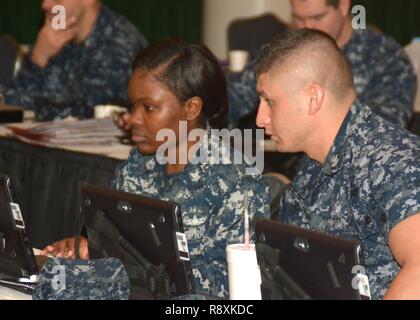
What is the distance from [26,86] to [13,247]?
→ 236cm

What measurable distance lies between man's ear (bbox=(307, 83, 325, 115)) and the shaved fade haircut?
0.02 m

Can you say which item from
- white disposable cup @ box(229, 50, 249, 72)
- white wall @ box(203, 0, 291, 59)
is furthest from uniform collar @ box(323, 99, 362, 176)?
white wall @ box(203, 0, 291, 59)

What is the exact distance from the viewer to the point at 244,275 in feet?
5.92

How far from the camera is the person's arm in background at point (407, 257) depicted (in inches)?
62.9

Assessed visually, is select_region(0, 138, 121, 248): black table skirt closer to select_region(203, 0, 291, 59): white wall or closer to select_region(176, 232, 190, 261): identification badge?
select_region(176, 232, 190, 261): identification badge

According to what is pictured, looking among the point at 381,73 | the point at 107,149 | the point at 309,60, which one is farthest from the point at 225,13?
the point at 309,60

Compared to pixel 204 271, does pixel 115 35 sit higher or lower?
higher

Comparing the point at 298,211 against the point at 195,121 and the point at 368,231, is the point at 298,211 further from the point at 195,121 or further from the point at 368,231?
the point at 195,121

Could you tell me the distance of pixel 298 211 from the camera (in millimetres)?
2146

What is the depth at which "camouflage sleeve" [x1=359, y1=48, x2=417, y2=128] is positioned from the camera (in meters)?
3.62

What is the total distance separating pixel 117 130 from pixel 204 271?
171 centimetres

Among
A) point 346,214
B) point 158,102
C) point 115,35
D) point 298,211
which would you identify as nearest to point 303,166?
point 298,211

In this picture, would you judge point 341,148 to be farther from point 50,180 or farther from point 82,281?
point 50,180
